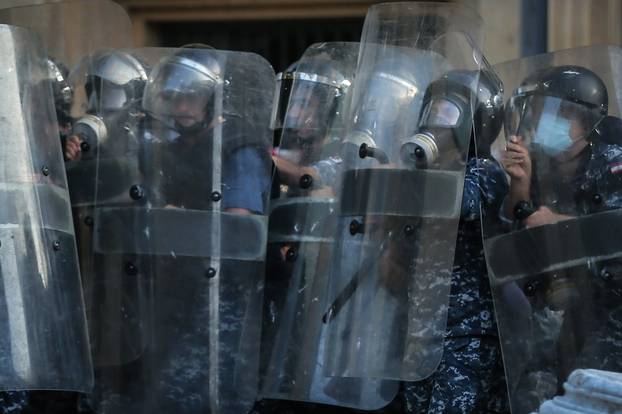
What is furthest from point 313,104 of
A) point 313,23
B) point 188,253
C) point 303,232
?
point 313,23

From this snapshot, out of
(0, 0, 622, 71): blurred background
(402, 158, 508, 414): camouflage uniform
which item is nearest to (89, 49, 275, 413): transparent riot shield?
(402, 158, 508, 414): camouflage uniform

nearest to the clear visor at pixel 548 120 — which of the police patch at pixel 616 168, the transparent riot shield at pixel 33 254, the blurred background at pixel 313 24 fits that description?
the police patch at pixel 616 168

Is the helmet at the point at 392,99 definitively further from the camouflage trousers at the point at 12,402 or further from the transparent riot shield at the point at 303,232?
the camouflage trousers at the point at 12,402

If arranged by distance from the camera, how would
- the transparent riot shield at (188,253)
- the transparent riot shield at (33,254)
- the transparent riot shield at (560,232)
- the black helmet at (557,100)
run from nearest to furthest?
the transparent riot shield at (560,232)
the black helmet at (557,100)
the transparent riot shield at (33,254)
the transparent riot shield at (188,253)

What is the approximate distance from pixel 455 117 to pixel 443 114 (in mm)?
41

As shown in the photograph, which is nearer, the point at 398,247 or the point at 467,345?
the point at 398,247

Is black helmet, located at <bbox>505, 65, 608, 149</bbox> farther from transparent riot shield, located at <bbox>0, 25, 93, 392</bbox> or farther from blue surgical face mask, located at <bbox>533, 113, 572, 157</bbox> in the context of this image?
transparent riot shield, located at <bbox>0, 25, 93, 392</bbox>

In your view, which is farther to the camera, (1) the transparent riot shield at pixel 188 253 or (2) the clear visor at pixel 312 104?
(2) the clear visor at pixel 312 104

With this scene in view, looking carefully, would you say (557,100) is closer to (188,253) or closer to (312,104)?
(312,104)

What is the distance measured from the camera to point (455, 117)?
450 centimetres

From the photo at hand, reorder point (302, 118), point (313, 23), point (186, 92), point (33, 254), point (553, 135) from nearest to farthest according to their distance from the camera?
1. point (553, 135)
2. point (33, 254)
3. point (186, 92)
4. point (302, 118)
5. point (313, 23)

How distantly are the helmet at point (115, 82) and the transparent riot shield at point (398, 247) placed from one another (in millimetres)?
836

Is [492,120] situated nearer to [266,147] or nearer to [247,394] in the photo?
[266,147]

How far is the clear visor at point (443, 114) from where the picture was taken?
177 inches
